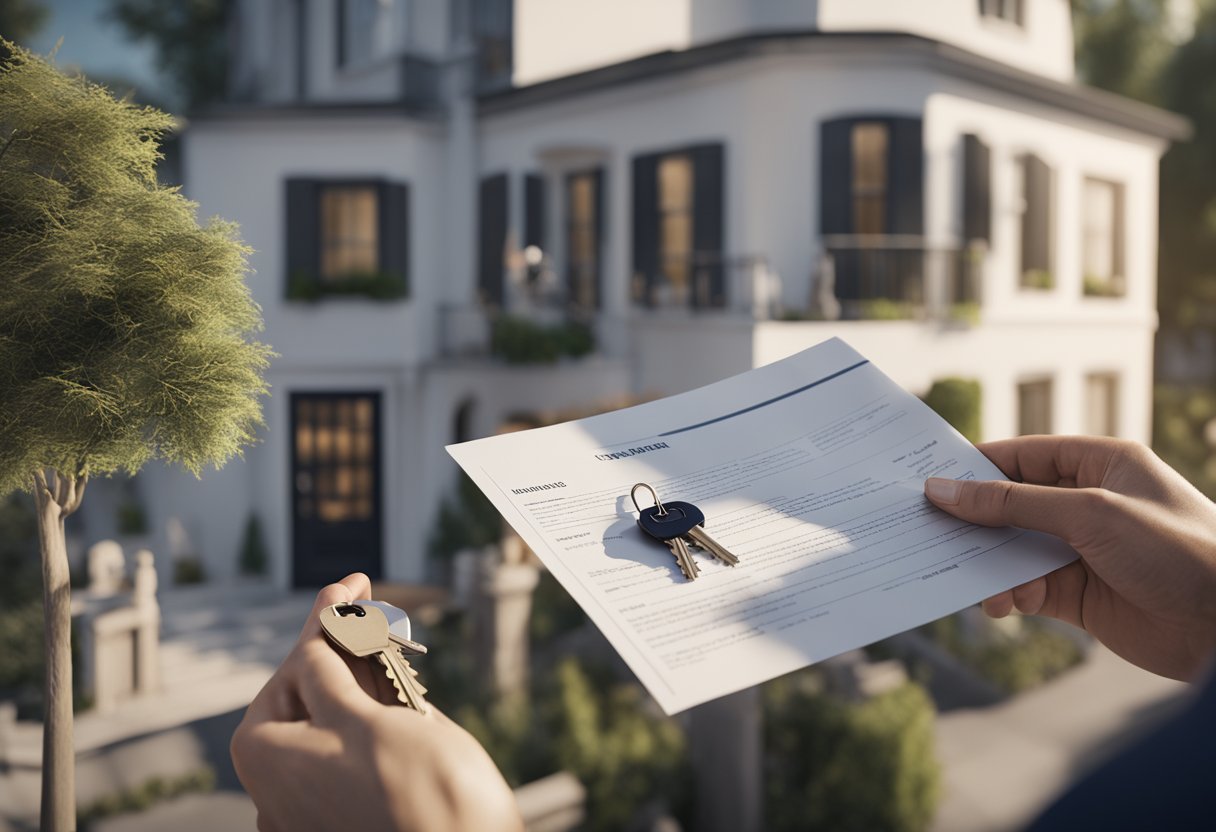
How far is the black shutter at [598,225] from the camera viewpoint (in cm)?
948

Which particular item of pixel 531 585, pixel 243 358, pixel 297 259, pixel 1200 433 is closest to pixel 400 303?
pixel 297 259

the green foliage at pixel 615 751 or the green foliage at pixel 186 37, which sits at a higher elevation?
the green foliage at pixel 186 37

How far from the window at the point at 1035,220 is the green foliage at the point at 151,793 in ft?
28.4

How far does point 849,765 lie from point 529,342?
424 centimetres

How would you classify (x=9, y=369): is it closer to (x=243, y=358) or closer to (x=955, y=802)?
(x=243, y=358)

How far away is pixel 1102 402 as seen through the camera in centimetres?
1062

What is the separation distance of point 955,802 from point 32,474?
6.56 meters

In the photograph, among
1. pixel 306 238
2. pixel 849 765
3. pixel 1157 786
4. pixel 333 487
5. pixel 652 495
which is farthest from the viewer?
pixel 306 238

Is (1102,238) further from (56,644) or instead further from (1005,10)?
(56,644)

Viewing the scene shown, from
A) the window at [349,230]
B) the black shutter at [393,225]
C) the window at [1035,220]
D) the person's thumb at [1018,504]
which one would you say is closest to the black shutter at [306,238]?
the window at [349,230]

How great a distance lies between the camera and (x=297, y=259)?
25.0ft

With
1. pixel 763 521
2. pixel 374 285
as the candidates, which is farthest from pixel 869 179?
pixel 763 521

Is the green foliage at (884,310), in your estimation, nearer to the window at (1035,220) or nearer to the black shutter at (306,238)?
the window at (1035,220)

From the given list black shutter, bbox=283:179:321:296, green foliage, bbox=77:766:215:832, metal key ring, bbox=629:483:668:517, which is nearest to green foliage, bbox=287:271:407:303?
black shutter, bbox=283:179:321:296
